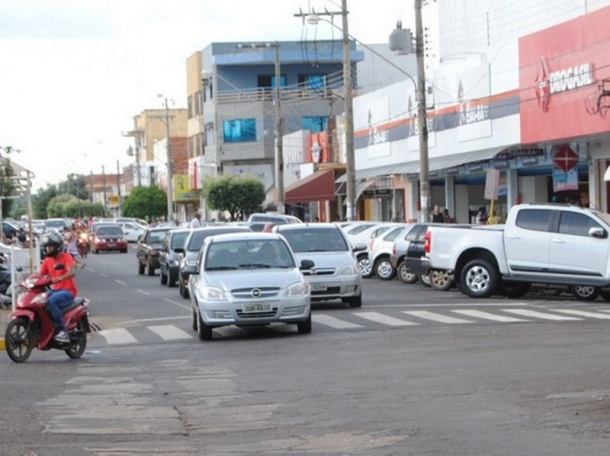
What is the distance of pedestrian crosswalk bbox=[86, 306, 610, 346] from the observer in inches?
853

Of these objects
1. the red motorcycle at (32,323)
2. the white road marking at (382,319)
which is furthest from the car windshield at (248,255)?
the red motorcycle at (32,323)

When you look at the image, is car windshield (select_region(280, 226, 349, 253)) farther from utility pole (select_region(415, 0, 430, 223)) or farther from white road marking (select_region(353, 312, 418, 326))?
utility pole (select_region(415, 0, 430, 223))

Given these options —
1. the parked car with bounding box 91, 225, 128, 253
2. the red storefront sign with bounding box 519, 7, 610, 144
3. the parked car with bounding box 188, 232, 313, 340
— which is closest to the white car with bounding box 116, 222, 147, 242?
the parked car with bounding box 91, 225, 128, 253

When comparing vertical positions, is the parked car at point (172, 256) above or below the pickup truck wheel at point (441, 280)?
above

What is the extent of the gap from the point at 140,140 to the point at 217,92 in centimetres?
5648

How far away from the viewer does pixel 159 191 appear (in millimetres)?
114562

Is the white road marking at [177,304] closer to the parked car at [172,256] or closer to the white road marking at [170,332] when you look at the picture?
the parked car at [172,256]

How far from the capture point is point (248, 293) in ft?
65.9

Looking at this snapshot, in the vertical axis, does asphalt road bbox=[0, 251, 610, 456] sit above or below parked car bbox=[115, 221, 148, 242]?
below

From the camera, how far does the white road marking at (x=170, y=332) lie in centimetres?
2131

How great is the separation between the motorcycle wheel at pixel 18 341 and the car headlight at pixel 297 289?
430 cm

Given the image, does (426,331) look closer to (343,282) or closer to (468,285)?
(343,282)

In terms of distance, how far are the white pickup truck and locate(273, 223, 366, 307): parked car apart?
3034 millimetres

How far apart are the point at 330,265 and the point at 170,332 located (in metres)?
4.54
